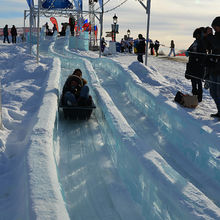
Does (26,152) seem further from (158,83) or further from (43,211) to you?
(158,83)

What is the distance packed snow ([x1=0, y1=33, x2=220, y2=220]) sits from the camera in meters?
2.60

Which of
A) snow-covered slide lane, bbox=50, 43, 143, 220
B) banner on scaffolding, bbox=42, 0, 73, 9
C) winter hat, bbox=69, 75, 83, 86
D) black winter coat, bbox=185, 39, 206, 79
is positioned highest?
banner on scaffolding, bbox=42, 0, 73, 9

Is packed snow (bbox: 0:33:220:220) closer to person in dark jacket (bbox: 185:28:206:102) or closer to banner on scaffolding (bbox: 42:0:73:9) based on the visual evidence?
person in dark jacket (bbox: 185:28:206:102)

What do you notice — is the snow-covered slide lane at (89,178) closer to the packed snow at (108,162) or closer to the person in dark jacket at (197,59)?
the packed snow at (108,162)

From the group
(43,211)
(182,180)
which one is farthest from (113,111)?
(43,211)

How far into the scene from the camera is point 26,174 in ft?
9.05

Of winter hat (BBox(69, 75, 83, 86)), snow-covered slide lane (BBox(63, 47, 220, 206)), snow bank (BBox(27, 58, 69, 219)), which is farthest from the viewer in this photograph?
winter hat (BBox(69, 75, 83, 86))

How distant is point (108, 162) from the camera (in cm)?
395

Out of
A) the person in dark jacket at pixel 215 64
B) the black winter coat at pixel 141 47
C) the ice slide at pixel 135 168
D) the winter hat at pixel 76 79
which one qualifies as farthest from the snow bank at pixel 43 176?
the black winter coat at pixel 141 47

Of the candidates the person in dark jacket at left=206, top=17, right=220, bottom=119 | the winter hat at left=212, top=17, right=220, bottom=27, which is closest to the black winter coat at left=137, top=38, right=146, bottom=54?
the person in dark jacket at left=206, top=17, right=220, bottom=119

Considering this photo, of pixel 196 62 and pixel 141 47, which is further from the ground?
pixel 141 47

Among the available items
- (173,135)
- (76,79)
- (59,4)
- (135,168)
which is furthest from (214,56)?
(59,4)

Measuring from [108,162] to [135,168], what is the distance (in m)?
0.67

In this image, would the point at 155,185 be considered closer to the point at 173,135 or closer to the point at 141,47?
the point at 173,135
